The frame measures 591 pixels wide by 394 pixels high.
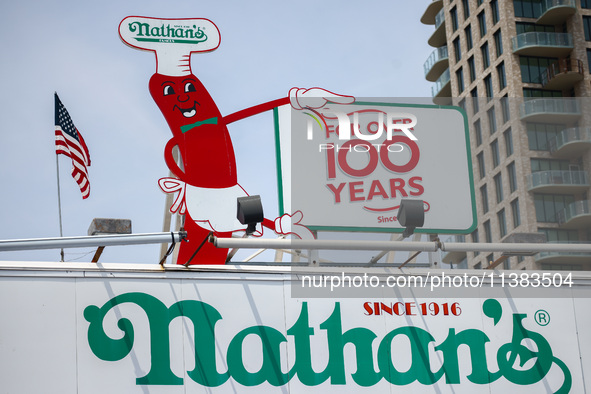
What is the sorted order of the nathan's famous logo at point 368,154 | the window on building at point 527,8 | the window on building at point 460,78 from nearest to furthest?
the nathan's famous logo at point 368,154 → the window on building at point 527,8 → the window on building at point 460,78

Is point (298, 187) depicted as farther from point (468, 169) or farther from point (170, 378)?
point (170, 378)

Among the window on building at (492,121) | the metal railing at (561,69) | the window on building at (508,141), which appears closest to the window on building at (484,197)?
the window on building at (508,141)

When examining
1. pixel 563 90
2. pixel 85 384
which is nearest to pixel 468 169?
pixel 85 384

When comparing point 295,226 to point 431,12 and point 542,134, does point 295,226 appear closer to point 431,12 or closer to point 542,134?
point 542,134

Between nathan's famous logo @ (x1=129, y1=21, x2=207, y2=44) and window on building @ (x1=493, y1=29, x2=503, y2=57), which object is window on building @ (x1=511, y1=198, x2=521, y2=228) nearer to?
window on building @ (x1=493, y1=29, x2=503, y2=57)

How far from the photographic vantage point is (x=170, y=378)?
765 cm

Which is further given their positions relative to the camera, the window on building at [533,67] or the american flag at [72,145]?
the window on building at [533,67]

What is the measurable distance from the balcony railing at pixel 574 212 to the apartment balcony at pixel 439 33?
→ 85.3 feet

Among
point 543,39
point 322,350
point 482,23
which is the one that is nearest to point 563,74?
point 543,39

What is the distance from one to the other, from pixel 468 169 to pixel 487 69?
61.3 m

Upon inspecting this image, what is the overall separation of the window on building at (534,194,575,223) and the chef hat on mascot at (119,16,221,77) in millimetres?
51792

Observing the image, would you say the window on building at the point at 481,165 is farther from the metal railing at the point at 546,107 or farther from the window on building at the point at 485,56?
the window on building at the point at 485,56

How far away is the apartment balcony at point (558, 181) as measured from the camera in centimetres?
6153

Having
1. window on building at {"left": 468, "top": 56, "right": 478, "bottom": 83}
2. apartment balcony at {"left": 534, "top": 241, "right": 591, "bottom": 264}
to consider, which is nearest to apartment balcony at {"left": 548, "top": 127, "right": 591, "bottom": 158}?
apartment balcony at {"left": 534, "top": 241, "right": 591, "bottom": 264}
